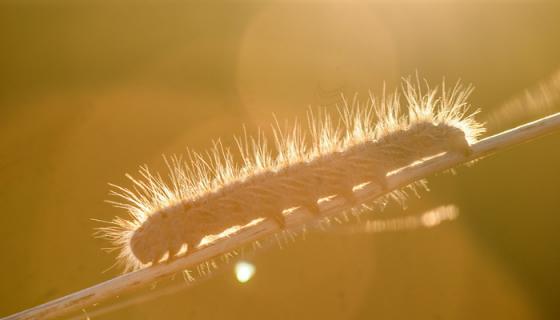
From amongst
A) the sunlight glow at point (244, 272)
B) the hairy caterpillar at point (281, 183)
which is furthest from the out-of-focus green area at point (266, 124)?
the hairy caterpillar at point (281, 183)

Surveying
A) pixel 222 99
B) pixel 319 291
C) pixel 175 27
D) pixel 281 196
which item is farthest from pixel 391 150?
pixel 175 27

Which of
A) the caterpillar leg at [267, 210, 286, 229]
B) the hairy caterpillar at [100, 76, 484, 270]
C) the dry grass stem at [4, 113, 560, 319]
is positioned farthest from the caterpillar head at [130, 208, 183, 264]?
the caterpillar leg at [267, 210, 286, 229]

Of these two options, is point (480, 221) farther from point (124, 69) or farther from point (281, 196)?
point (124, 69)

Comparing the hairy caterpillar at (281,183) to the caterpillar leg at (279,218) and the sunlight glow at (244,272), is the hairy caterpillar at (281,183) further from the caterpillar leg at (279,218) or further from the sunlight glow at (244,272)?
the sunlight glow at (244,272)

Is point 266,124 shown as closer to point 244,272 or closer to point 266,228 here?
point 244,272

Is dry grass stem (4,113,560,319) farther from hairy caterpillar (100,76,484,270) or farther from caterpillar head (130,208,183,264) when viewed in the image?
caterpillar head (130,208,183,264)

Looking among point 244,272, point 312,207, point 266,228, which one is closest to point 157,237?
point 266,228
